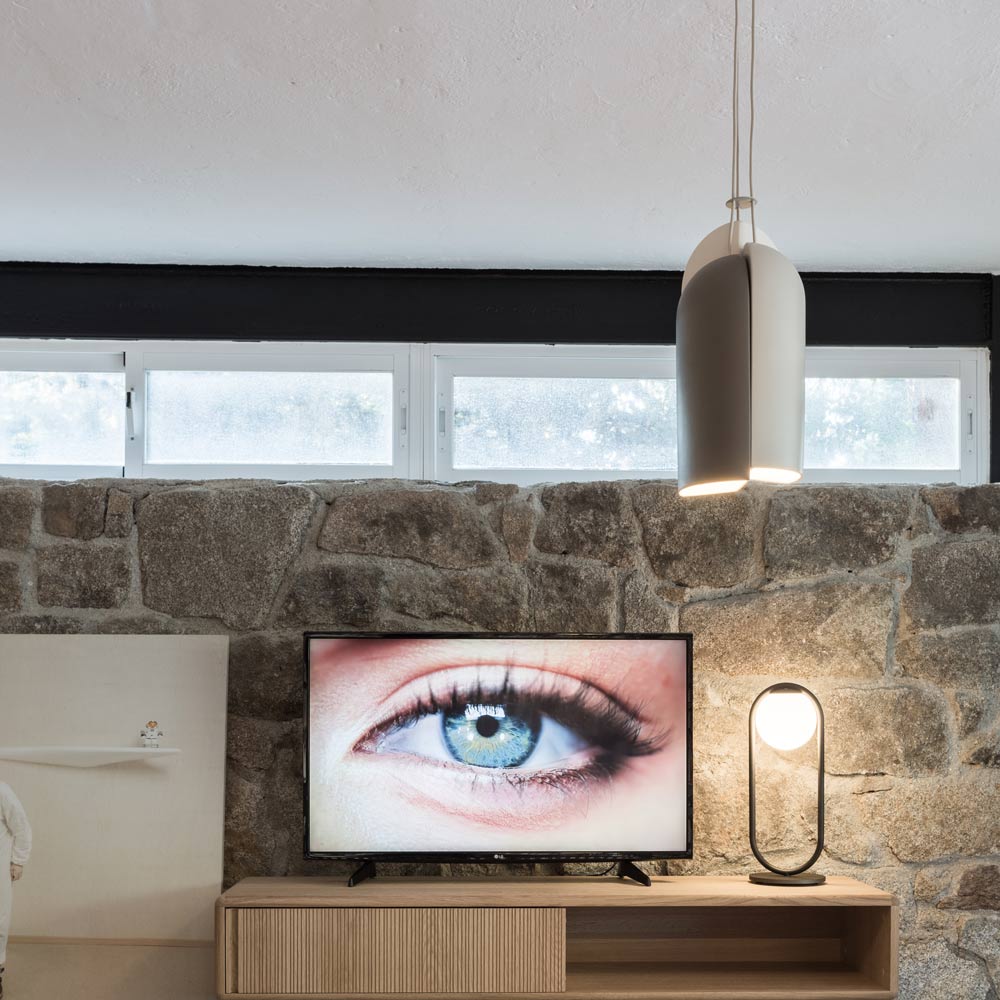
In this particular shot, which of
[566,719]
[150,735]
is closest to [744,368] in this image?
[566,719]

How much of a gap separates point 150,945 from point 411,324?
83.6 inches

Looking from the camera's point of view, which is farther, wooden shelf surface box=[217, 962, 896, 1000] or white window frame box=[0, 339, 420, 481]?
white window frame box=[0, 339, 420, 481]

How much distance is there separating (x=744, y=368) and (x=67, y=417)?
3187mm

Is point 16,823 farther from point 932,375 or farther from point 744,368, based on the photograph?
point 932,375

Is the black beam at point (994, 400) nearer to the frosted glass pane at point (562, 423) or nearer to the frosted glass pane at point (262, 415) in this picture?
the frosted glass pane at point (562, 423)

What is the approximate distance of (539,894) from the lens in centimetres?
219

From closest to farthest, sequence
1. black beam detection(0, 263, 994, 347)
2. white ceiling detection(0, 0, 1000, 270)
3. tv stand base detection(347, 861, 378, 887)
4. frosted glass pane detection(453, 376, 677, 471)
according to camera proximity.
Answer: white ceiling detection(0, 0, 1000, 270)
tv stand base detection(347, 861, 378, 887)
black beam detection(0, 263, 994, 347)
frosted glass pane detection(453, 376, 677, 471)

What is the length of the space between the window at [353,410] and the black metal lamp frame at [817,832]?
1.51 m

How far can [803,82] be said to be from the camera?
2.29 metres

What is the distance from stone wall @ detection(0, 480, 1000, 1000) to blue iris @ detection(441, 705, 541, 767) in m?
0.22

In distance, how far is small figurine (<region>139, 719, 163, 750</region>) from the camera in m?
2.35

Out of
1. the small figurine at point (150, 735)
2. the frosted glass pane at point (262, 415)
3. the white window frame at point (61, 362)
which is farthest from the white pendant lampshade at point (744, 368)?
the white window frame at point (61, 362)

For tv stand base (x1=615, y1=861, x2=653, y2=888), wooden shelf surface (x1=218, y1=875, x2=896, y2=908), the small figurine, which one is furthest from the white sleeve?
tv stand base (x1=615, y1=861, x2=653, y2=888)

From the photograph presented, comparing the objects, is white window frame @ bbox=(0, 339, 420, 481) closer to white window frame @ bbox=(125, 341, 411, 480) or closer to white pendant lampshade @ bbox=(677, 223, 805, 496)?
white window frame @ bbox=(125, 341, 411, 480)
